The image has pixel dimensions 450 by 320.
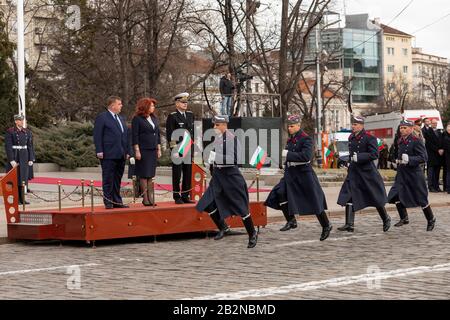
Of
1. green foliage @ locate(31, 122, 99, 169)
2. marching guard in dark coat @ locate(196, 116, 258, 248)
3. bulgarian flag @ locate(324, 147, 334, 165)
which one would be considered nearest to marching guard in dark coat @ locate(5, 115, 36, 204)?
marching guard in dark coat @ locate(196, 116, 258, 248)

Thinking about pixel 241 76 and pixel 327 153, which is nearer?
pixel 241 76

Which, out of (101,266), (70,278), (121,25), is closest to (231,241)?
(101,266)

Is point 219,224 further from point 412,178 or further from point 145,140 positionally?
point 412,178

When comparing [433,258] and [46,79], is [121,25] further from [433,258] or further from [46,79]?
[433,258]

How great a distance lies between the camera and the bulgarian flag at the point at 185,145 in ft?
52.5

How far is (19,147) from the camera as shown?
853 inches

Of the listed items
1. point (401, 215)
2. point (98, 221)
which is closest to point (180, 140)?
point (98, 221)

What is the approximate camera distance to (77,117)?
2000 inches

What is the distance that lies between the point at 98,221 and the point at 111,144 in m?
1.31

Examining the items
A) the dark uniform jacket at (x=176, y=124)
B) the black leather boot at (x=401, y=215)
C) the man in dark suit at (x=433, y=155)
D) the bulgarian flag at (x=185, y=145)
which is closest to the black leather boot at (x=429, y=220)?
the black leather boot at (x=401, y=215)

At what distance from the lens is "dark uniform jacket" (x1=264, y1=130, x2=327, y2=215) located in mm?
14766

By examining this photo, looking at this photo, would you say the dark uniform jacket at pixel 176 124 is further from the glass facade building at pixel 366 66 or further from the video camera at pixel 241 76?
the glass facade building at pixel 366 66

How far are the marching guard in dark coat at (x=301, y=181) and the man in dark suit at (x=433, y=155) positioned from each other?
1189cm
